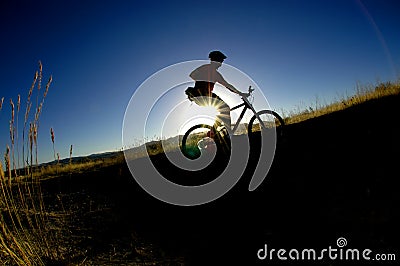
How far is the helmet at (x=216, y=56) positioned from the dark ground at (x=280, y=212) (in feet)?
6.82

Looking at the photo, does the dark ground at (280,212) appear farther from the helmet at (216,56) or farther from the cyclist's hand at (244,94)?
the helmet at (216,56)

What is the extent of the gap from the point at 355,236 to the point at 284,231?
68 cm

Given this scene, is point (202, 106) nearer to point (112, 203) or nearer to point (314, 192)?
point (112, 203)

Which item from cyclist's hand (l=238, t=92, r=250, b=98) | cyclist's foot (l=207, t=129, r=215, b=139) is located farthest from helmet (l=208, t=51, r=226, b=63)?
cyclist's foot (l=207, t=129, r=215, b=139)

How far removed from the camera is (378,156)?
393 cm

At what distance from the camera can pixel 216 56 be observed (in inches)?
241

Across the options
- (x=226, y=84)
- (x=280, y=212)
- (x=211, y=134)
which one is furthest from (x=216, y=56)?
(x=280, y=212)

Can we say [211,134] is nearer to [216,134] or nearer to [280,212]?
[216,134]

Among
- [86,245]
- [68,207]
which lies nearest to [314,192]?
[86,245]

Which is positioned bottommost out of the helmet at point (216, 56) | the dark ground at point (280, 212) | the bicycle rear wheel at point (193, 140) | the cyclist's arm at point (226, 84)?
the dark ground at point (280, 212)

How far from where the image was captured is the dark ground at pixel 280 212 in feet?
9.81

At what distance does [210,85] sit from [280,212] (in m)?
3.07

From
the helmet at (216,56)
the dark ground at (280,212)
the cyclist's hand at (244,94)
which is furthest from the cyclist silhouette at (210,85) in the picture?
the dark ground at (280,212)

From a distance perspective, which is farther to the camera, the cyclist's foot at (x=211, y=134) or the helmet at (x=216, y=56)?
the cyclist's foot at (x=211, y=134)
